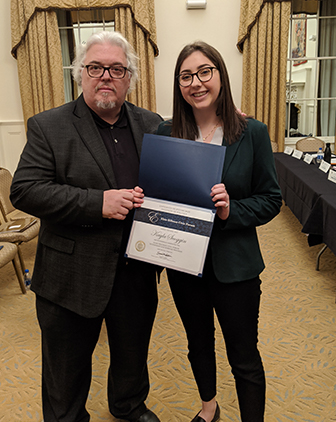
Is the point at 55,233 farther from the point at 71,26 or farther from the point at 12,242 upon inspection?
the point at 71,26

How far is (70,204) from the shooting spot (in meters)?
1.26

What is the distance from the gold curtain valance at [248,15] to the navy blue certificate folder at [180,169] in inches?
205

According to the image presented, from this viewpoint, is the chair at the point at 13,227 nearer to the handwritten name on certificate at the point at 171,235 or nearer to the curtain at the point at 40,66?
the handwritten name on certificate at the point at 171,235

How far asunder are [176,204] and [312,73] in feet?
20.0

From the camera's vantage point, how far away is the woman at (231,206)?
4.23 ft

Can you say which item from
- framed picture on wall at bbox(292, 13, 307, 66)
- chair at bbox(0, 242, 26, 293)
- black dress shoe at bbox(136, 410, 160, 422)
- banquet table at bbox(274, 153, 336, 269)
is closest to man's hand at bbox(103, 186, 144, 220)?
black dress shoe at bbox(136, 410, 160, 422)

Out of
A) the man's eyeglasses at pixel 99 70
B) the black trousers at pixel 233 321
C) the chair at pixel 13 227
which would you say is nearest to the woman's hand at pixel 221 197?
the black trousers at pixel 233 321

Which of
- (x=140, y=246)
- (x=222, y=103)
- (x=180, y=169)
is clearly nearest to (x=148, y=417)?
(x=140, y=246)

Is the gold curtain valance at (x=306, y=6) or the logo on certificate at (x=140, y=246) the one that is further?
the gold curtain valance at (x=306, y=6)

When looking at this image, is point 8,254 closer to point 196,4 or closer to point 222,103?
point 222,103

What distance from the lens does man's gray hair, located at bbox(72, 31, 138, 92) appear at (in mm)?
1323

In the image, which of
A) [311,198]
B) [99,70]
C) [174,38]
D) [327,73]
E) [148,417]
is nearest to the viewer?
[99,70]

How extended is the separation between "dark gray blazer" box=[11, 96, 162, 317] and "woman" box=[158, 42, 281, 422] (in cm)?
28

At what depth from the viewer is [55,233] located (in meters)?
1.39
